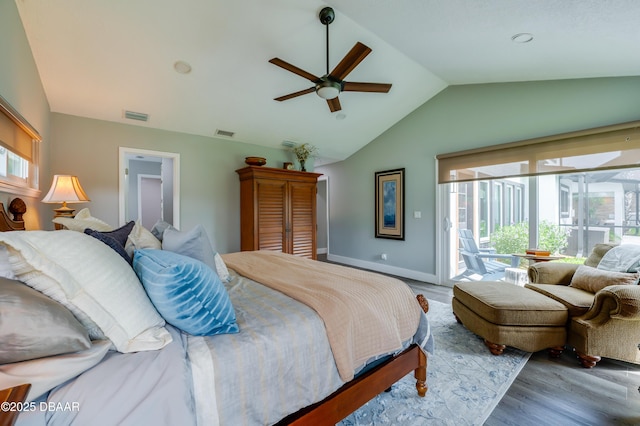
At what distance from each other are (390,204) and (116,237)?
4.25m

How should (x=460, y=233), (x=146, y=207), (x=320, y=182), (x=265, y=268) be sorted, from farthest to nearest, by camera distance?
(x=320, y=182)
(x=146, y=207)
(x=460, y=233)
(x=265, y=268)

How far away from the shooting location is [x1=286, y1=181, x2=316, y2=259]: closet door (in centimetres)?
459

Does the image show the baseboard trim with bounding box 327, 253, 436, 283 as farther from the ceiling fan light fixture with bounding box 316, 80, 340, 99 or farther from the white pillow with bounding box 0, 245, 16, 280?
the white pillow with bounding box 0, 245, 16, 280

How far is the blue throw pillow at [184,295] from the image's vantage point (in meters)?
1.03

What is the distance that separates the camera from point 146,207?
662cm

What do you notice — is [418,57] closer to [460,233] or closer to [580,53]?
[580,53]

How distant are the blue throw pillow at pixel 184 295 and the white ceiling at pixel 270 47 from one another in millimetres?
2418

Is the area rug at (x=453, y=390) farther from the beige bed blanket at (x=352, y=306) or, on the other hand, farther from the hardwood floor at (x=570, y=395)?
the beige bed blanket at (x=352, y=306)

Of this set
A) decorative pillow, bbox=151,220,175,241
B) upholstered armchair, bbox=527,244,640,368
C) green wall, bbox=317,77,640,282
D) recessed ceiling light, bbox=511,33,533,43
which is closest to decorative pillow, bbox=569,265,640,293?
upholstered armchair, bbox=527,244,640,368

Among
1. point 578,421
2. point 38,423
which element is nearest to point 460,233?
point 578,421

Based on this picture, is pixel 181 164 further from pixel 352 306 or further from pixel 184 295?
pixel 352 306

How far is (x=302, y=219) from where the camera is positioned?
186 inches

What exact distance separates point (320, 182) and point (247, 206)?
3106 millimetres

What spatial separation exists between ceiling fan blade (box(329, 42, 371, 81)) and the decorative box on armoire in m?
2.17
